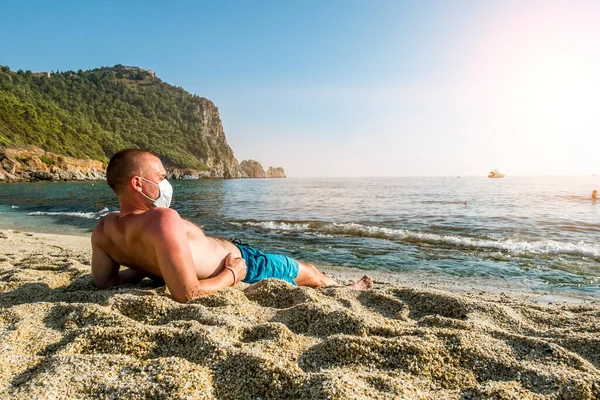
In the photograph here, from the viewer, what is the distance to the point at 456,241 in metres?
9.59

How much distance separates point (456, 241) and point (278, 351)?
864 centimetres

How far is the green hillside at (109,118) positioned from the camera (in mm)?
68188

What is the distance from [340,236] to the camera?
35.2 feet

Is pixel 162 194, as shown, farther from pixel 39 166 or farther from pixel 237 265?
pixel 39 166

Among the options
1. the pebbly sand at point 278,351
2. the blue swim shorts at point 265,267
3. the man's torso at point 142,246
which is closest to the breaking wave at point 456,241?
the pebbly sand at point 278,351

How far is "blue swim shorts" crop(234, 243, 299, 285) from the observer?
13.5 feet

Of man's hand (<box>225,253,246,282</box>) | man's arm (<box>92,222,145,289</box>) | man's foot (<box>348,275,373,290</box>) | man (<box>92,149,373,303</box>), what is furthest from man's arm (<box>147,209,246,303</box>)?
man's foot (<box>348,275,373,290</box>)

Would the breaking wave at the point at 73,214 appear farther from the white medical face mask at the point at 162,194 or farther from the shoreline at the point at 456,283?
the white medical face mask at the point at 162,194

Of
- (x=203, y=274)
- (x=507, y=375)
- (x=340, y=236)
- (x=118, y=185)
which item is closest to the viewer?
(x=507, y=375)

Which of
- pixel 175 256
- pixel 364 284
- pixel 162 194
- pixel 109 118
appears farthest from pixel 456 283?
pixel 109 118

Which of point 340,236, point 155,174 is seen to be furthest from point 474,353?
point 340,236

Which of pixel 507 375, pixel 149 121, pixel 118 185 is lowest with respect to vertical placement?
pixel 507 375

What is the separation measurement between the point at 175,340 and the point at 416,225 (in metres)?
11.8

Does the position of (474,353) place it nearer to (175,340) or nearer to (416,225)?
(175,340)
